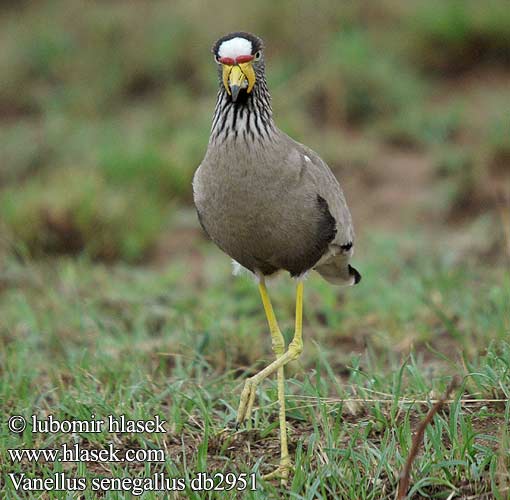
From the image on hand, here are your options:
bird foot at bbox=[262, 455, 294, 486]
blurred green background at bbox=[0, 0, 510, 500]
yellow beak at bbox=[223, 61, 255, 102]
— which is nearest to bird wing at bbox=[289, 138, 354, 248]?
yellow beak at bbox=[223, 61, 255, 102]

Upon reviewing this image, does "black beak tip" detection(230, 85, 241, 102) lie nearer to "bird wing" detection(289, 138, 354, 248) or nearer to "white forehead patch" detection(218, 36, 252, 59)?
"white forehead patch" detection(218, 36, 252, 59)

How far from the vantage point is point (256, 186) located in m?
3.27

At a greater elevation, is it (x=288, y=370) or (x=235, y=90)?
(x=235, y=90)

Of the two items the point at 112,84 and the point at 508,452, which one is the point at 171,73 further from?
the point at 508,452

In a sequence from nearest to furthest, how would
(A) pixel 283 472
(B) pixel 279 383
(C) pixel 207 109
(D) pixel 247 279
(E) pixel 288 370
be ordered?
(A) pixel 283 472, (B) pixel 279 383, (E) pixel 288 370, (D) pixel 247 279, (C) pixel 207 109

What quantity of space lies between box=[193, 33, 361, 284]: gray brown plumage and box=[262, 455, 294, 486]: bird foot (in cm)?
76

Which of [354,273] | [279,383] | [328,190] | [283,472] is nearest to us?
[283,472]

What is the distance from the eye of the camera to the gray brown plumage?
3273 millimetres

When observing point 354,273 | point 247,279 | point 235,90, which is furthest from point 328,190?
point 247,279

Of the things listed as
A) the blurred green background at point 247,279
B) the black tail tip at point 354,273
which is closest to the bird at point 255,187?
the blurred green background at point 247,279

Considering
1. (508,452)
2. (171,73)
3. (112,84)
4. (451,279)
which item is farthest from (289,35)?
(508,452)

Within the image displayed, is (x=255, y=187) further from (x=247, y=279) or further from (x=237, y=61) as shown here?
(x=247, y=279)

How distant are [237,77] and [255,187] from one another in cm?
39

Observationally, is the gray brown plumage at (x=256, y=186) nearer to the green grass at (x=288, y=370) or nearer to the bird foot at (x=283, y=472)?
the green grass at (x=288, y=370)
